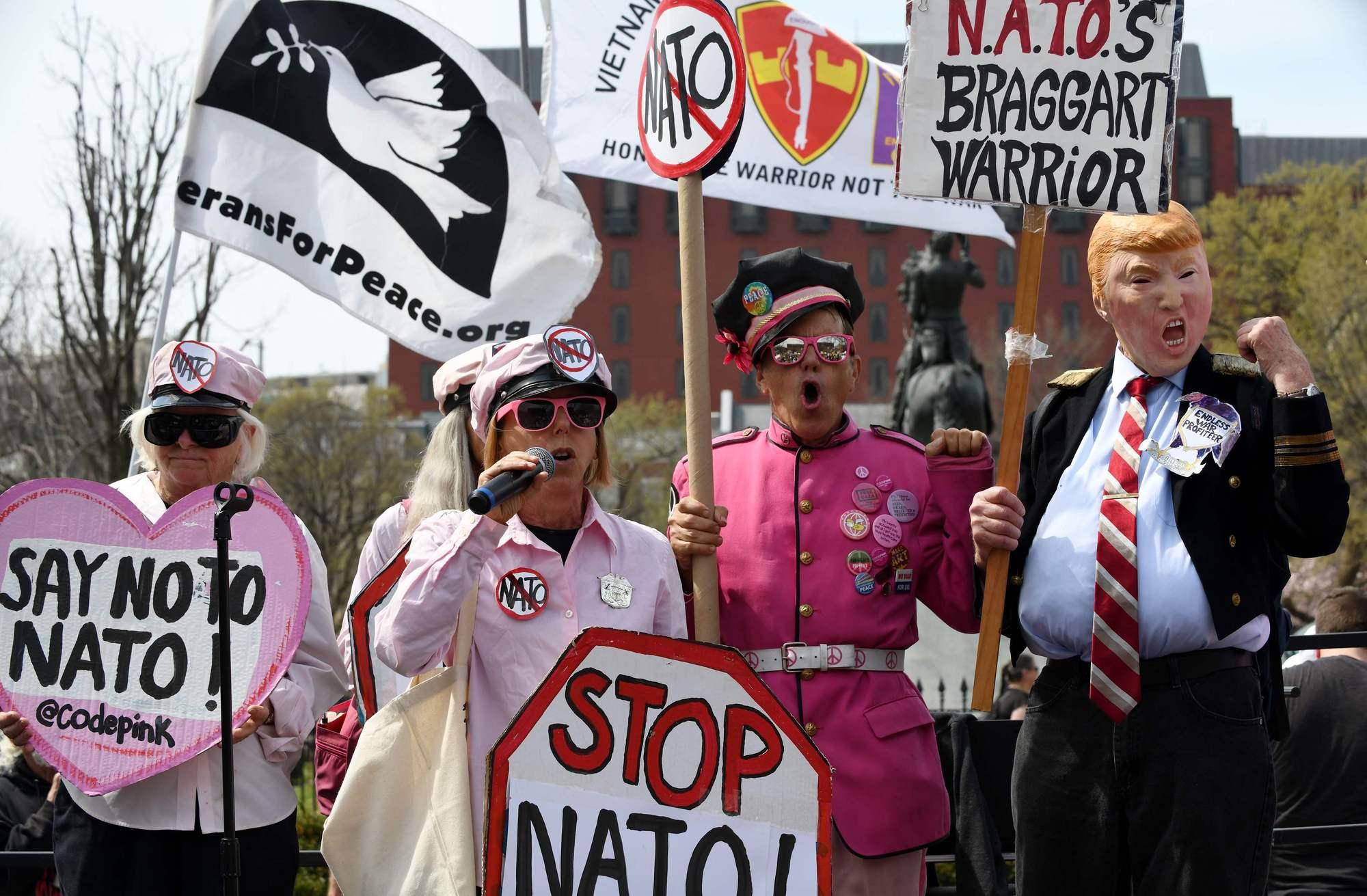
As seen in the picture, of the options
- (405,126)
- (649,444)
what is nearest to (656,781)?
(405,126)

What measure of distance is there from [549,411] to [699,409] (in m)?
0.38

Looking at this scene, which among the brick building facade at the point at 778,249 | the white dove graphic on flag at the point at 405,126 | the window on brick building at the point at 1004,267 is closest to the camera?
the white dove graphic on flag at the point at 405,126

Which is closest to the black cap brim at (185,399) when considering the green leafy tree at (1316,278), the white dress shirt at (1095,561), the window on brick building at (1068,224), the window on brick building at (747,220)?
the white dress shirt at (1095,561)

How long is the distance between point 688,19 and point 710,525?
1.31 m

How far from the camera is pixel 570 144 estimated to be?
828 centimetres

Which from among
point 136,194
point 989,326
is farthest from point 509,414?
point 989,326

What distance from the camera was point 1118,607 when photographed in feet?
12.0

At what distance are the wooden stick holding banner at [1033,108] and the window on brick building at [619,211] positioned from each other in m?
76.0

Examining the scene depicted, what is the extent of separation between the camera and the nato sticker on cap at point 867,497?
4.17 meters

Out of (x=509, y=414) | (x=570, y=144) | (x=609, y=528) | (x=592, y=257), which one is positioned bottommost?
(x=609, y=528)

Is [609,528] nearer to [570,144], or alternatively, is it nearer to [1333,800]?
[1333,800]

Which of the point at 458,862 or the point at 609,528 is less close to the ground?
the point at 609,528

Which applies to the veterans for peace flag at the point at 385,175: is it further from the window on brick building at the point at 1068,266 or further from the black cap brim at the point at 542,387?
the window on brick building at the point at 1068,266

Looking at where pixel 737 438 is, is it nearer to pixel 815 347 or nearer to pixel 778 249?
pixel 815 347
